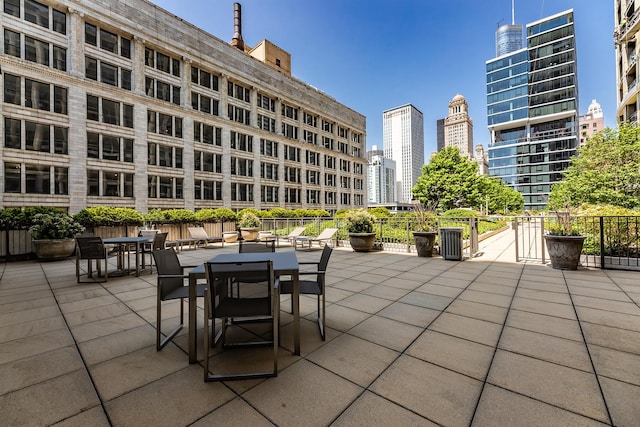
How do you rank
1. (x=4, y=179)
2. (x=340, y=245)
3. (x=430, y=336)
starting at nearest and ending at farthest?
(x=430, y=336) → (x=340, y=245) → (x=4, y=179)

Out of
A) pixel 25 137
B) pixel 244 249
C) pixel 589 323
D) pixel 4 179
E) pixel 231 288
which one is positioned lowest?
pixel 589 323

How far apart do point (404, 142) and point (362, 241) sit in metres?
176

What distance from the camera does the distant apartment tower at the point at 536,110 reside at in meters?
67.2

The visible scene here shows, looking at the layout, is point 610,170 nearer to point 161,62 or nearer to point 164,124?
point 164,124

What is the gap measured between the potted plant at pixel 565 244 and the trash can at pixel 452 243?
7.12 feet

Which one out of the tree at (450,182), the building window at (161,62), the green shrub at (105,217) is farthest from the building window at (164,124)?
the tree at (450,182)

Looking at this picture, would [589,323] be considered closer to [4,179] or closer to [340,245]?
[340,245]

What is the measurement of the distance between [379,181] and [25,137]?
135074 millimetres

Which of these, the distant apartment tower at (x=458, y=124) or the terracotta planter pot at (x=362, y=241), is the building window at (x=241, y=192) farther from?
the distant apartment tower at (x=458, y=124)

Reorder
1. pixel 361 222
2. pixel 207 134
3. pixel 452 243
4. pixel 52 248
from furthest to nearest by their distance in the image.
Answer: pixel 207 134 < pixel 361 222 < pixel 52 248 < pixel 452 243

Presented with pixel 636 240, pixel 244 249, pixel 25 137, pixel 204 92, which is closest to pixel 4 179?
pixel 25 137

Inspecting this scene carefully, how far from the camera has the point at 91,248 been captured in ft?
20.6

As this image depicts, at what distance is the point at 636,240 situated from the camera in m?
7.43

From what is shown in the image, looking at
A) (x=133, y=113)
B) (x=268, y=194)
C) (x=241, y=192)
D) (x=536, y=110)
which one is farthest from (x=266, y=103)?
(x=536, y=110)
